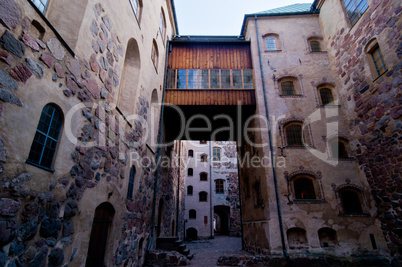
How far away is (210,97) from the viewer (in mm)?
10945

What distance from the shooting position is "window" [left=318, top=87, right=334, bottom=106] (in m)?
10.3

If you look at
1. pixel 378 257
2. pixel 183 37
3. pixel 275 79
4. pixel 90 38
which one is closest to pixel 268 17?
pixel 275 79

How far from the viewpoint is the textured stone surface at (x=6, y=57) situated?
9.11ft

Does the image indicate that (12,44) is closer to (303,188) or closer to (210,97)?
(210,97)

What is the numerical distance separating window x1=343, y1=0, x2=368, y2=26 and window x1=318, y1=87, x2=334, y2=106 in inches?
115

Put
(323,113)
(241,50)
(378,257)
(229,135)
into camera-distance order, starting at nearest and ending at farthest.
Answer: (378,257), (323,113), (241,50), (229,135)

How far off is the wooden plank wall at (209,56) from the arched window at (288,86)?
1875 mm

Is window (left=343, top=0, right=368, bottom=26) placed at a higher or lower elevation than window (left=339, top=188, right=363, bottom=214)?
higher

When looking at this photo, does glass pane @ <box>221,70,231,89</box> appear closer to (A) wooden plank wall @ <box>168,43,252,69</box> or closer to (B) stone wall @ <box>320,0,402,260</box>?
(A) wooden plank wall @ <box>168,43,252,69</box>

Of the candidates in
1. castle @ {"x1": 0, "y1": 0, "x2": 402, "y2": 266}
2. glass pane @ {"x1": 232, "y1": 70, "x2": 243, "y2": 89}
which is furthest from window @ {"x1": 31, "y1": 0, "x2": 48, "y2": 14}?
glass pane @ {"x1": 232, "y1": 70, "x2": 243, "y2": 89}

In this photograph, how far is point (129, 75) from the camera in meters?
7.64

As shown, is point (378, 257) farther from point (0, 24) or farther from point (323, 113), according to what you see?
point (0, 24)

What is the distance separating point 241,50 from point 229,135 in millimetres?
5278

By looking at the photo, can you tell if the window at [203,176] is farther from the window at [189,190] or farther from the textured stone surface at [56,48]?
the textured stone surface at [56,48]
